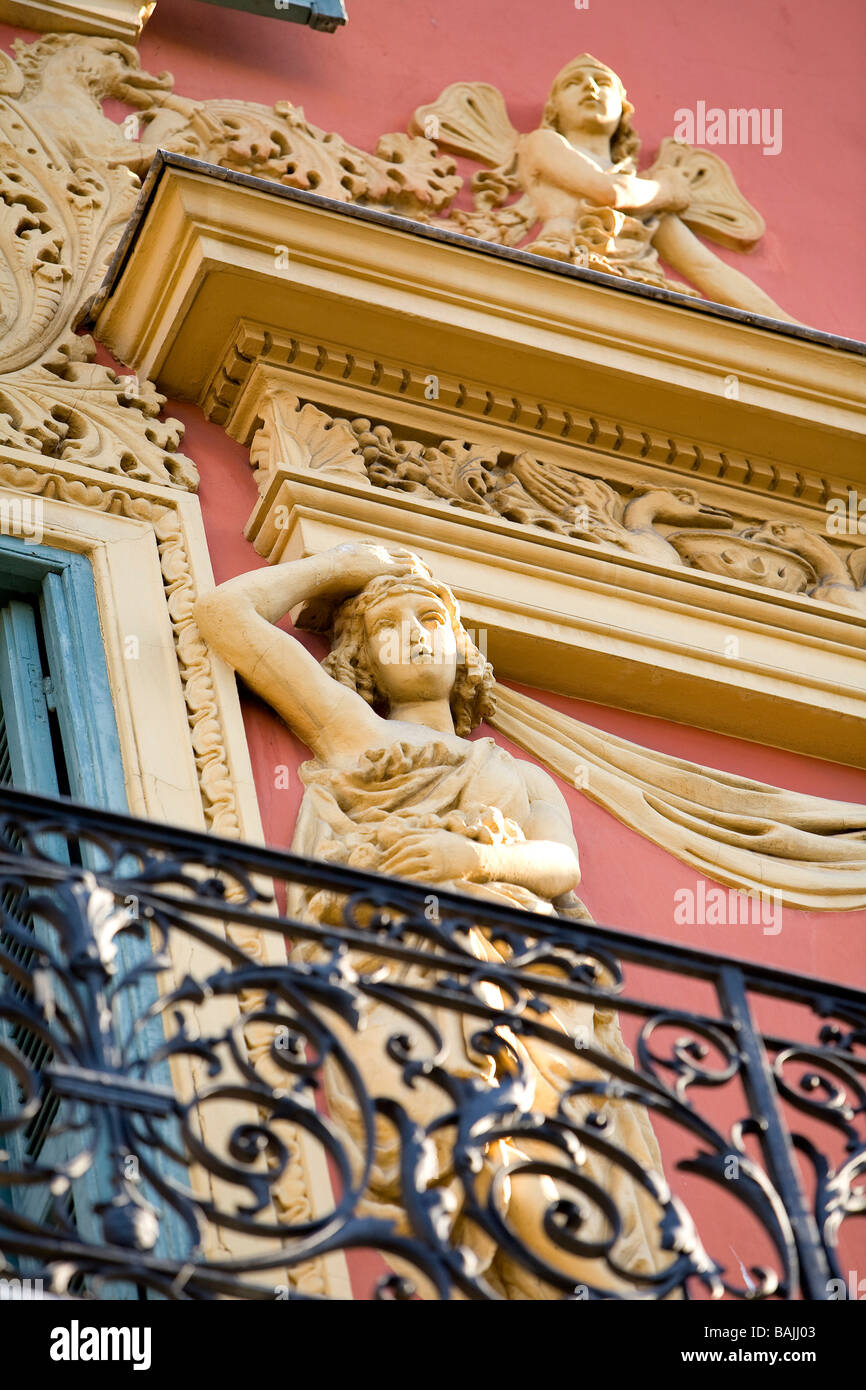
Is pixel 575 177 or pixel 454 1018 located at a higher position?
pixel 575 177

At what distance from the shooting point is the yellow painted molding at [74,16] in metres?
7.83

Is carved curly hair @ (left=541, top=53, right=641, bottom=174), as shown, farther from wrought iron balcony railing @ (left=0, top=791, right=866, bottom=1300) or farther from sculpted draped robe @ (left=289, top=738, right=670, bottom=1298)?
wrought iron balcony railing @ (left=0, top=791, right=866, bottom=1300)

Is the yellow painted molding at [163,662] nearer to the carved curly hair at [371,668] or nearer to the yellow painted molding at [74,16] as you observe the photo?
the carved curly hair at [371,668]

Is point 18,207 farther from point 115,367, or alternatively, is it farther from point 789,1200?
point 789,1200

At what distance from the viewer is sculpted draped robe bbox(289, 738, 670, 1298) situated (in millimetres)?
5250

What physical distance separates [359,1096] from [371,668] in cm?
225

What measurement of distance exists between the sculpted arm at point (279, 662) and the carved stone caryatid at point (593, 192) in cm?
201

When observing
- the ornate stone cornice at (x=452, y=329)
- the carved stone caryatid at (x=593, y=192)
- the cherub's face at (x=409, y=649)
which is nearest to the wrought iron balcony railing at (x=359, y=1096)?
the cherub's face at (x=409, y=649)

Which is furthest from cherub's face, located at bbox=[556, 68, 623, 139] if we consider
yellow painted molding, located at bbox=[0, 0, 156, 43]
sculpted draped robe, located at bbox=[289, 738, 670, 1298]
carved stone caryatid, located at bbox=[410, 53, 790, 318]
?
sculpted draped robe, located at bbox=[289, 738, 670, 1298]

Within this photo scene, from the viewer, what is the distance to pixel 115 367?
7.18m

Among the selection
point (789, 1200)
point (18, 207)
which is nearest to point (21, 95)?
point (18, 207)

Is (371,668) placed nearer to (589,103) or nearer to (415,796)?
(415,796)

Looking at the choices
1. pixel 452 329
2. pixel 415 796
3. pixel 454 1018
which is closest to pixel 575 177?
pixel 452 329

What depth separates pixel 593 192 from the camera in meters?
8.22
